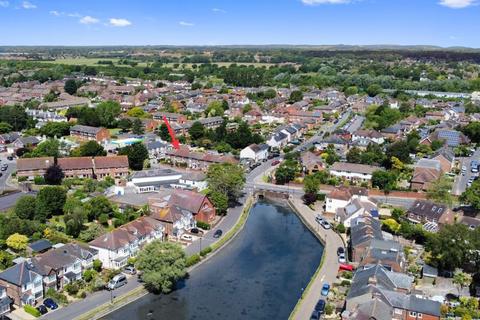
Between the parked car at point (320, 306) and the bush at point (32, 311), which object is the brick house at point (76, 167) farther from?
the parked car at point (320, 306)

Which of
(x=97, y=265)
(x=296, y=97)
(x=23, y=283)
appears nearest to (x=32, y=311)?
(x=23, y=283)

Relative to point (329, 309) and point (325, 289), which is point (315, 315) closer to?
point (329, 309)

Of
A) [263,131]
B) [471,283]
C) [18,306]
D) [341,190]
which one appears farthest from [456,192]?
[18,306]

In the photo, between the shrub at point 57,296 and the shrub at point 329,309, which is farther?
the shrub at point 57,296

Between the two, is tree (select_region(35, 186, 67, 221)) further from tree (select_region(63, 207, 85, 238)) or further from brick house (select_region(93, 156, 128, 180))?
brick house (select_region(93, 156, 128, 180))

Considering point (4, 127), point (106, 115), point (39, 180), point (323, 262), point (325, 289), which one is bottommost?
point (323, 262)

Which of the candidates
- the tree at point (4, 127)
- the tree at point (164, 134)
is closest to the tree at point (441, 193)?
the tree at point (164, 134)

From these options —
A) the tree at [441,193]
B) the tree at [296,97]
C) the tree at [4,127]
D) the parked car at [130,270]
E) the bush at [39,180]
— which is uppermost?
the tree at [296,97]

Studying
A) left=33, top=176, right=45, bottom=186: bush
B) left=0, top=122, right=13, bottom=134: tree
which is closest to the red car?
Result: left=33, top=176, right=45, bottom=186: bush
